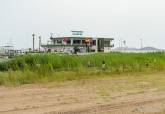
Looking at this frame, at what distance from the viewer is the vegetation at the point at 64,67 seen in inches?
777

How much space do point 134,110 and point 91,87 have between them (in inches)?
217

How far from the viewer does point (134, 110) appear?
37.4 feet

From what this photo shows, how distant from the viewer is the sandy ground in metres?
11.2

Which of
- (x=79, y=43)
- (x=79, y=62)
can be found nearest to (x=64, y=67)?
(x=79, y=62)

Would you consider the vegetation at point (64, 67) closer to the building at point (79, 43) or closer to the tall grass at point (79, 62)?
the tall grass at point (79, 62)

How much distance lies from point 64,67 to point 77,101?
13.9 metres

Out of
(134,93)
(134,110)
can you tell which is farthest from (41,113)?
(134,93)

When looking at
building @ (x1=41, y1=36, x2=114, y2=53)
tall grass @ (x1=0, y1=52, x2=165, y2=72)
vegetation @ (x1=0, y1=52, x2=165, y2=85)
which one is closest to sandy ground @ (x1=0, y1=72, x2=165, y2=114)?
vegetation @ (x1=0, y1=52, x2=165, y2=85)

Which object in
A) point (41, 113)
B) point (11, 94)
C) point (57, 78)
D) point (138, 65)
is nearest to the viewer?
point (41, 113)

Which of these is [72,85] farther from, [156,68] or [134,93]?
[156,68]

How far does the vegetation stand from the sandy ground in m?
3.22

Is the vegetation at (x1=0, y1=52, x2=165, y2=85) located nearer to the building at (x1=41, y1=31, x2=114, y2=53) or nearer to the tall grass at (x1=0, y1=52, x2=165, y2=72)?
Result: the tall grass at (x1=0, y1=52, x2=165, y2=72)

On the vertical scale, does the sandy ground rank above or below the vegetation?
below

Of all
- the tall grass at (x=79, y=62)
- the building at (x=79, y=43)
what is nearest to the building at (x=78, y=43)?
the building at (x=79, y=43)
